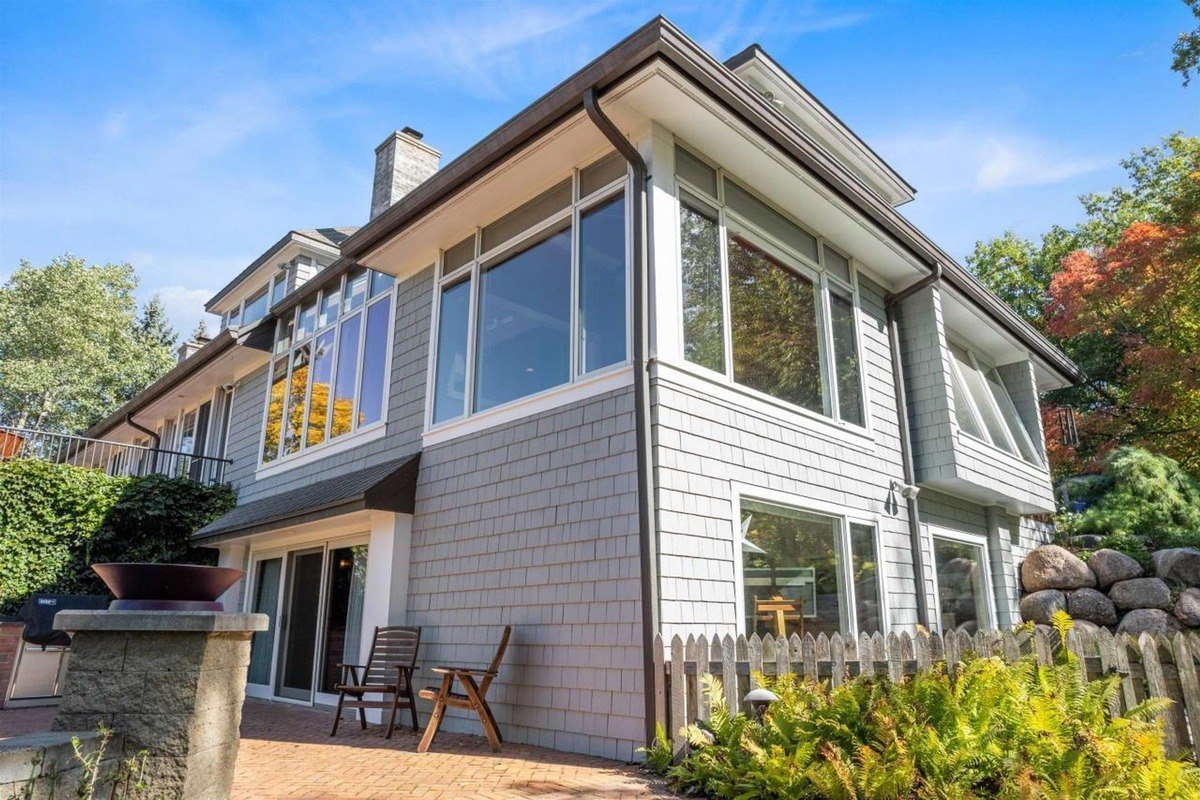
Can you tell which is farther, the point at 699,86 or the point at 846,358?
the point at 846,358

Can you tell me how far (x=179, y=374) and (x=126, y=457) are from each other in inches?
189

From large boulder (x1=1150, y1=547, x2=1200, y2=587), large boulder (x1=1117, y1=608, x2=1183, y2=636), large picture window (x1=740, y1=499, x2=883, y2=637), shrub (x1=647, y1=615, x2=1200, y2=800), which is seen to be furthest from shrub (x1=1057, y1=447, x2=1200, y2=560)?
shrub (x1=647, y1=615, x2=1200, y2=800)

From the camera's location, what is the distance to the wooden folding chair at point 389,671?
6.24 meters

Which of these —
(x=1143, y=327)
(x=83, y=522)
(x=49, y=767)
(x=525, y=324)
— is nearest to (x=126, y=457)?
(x=83, y=522)

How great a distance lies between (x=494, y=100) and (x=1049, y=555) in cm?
950

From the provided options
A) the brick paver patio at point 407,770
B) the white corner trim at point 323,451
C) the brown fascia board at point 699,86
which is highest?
the brown fascia board at point 699,86

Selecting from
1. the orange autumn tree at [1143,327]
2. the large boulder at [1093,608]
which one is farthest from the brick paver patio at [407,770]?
the orange autumn tree at [1143,327]

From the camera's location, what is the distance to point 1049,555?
1005 cm

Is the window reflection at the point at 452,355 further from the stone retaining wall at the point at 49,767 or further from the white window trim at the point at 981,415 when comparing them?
the white window trim at the point at 981,415

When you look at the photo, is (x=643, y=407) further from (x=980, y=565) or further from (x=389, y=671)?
(x=980, y=565)

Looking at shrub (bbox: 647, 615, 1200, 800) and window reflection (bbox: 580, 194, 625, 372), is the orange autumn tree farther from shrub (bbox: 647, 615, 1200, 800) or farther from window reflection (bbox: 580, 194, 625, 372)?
shrub (bbox: 647, 615, 1200, 800)

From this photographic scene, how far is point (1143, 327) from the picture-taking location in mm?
18125

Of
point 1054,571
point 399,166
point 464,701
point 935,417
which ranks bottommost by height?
point 464,701

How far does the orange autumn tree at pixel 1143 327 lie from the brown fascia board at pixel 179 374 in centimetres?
1672
